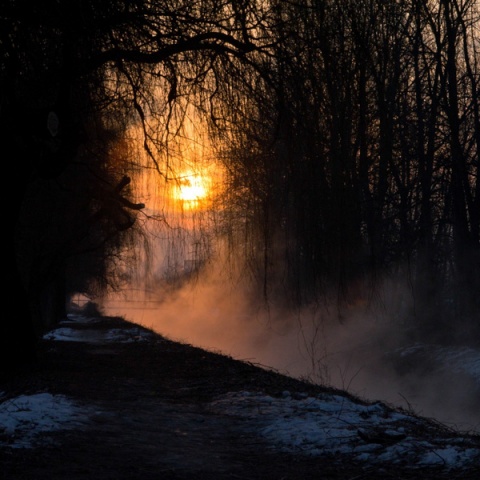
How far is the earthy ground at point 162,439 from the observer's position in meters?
4.62

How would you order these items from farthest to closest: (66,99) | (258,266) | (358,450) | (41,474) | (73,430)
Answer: (66,99)
(258,266)
(73,430)
(358,450)
(41,474)

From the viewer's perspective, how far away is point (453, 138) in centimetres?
2064

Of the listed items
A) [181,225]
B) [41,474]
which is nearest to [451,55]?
[181,225]

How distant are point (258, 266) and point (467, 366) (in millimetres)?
13562

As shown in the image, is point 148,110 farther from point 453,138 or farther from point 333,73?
point 453,138

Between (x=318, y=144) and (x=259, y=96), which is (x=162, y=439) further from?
(x=259, y=96)

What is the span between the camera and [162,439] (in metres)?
5.73

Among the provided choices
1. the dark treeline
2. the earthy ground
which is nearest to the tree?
the dark treeline

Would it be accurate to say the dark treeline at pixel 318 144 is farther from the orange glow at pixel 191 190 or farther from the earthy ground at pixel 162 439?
the earthy ground at pixel 162 439

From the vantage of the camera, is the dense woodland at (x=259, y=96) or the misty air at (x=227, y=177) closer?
the misty air at (x=227, y=177)

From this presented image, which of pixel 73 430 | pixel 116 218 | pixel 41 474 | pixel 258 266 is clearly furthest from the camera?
pixel 116 218

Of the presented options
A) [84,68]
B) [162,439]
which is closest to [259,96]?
[84,68]

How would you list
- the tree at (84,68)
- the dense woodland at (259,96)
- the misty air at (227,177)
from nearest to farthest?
the misty air at (227,177)
the tree at (84,68)
the dense woodland at (259,96)

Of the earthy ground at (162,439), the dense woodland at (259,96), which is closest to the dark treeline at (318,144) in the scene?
the dense woodland at (259,96)
